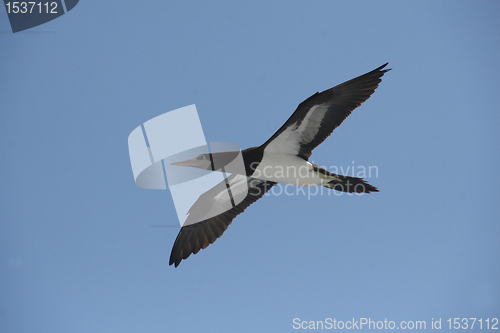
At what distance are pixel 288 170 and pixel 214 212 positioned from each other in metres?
2.21

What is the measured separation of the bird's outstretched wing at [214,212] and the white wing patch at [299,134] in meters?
1.44

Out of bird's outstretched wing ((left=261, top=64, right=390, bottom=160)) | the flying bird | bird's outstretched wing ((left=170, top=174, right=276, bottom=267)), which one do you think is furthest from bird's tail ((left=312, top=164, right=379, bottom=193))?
bird's outstretched wing ((left=170, top=174, right=276, bottom=267))

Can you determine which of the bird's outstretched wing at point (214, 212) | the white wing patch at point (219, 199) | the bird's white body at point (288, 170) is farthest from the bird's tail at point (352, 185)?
the white wing patch at point (219, 199)

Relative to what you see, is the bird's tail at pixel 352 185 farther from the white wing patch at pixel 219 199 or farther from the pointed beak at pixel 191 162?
the pointed beak at pixel 191 162

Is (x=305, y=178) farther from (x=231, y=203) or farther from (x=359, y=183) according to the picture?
(x=231, y=203)

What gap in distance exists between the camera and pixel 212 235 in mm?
8453

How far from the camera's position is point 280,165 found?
7.91 m

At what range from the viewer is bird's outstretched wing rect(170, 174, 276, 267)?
8414 millimetres

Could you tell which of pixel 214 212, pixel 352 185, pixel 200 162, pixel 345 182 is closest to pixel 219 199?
pixel 214 212

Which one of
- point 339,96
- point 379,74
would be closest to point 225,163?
point 339,96

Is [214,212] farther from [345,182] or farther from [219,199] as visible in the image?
[345,182]

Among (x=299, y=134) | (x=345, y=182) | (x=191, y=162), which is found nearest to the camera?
(x=299, y=134)

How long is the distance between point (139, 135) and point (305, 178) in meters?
3.63

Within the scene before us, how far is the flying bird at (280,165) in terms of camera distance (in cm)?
675
